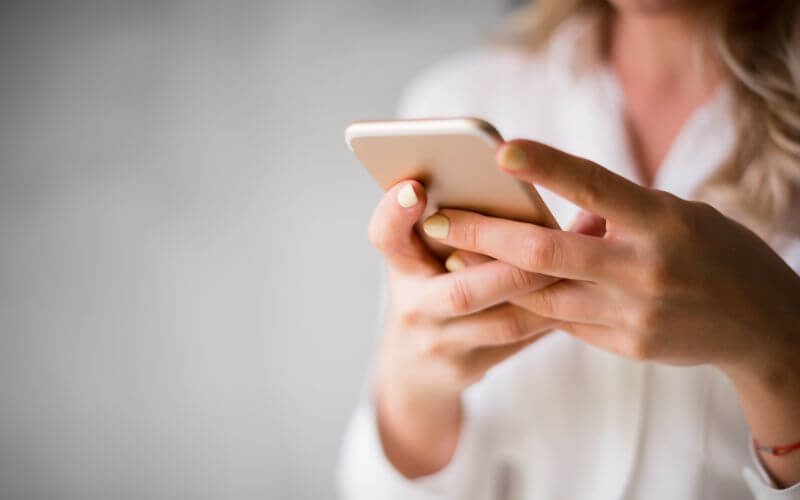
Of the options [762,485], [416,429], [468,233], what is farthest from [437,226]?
[762,485]

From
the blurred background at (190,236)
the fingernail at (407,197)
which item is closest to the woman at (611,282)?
the fingernail at (407,197)

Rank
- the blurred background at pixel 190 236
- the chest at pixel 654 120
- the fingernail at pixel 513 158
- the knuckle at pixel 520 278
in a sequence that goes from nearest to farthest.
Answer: the fingernail at pixel 513 158 → the knuckle at pixel 520 278 → the chest at pixel 654 120 → the blurred background at pixel 190 236

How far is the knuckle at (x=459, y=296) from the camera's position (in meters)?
0.53

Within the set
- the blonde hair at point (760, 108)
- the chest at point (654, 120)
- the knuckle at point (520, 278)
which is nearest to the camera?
the knuckle at point (520, 278)

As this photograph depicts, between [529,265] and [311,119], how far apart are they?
860mm

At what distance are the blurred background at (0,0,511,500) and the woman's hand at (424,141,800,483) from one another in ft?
2.45

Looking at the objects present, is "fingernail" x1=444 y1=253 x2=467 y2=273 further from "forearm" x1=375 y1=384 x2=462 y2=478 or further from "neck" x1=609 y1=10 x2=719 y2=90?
"neck" x1=609 y1=10 x2=719 y2=90

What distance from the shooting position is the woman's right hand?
20.4 inches

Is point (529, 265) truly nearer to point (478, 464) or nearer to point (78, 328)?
point (478, 464)

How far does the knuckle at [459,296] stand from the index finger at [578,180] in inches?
5.7

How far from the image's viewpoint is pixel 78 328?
118cm

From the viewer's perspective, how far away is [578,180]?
42cm

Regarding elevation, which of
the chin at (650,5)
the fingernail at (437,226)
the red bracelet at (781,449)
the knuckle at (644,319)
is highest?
the chin at (650,5)

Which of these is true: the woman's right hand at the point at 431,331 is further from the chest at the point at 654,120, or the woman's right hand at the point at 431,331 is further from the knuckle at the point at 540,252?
the chest at the point at 654,120
